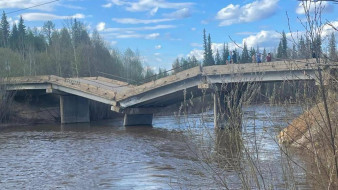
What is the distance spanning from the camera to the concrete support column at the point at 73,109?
44.1 meters

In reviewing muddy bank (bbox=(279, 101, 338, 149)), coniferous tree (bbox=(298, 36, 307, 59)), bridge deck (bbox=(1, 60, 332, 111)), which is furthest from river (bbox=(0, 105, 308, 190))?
bridge deck (bbox=(1, 60, 332, 111))

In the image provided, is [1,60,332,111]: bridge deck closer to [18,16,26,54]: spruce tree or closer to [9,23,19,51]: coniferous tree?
[18,16,26,54]: spruce tree

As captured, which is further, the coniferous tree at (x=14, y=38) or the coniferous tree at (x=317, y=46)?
the coniferous tree at (x=14, y=38)

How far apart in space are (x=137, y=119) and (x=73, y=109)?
8988mm

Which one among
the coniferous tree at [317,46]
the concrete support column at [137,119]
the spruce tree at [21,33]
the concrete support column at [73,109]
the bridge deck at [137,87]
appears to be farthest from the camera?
the spruce tree at [21,33]

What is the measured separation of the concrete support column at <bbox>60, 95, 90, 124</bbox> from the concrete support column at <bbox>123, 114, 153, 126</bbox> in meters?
8.18

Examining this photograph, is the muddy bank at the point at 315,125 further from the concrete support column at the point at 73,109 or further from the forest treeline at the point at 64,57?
the concrete support column at the point at 73,109

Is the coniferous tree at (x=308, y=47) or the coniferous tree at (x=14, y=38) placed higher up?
the coniferous tree at (x=14, y=38)

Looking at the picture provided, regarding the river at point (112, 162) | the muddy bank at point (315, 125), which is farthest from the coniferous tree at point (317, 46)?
the river at point (112, 162)

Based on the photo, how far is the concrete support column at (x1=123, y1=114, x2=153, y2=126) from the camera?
39094 millimetres

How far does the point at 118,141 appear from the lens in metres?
26.8

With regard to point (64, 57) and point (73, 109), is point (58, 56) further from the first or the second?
point (73, 109)

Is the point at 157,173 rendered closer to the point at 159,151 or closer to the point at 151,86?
the point at 159,151

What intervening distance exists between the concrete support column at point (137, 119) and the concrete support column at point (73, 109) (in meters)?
8.18
